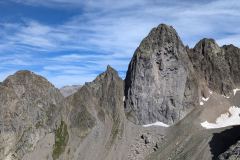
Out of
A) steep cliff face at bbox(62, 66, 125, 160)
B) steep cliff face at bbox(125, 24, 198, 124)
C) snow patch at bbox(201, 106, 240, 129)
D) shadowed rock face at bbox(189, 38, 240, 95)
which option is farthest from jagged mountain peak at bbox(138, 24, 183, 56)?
snow patch at bbox(201, 106, 240, 129)

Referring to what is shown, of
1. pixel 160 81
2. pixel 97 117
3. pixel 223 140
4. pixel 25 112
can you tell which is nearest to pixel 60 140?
pixel 97 117

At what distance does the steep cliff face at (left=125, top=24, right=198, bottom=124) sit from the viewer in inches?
6284

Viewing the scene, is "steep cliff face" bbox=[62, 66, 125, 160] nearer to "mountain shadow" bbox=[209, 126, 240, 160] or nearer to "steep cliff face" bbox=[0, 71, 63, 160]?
"steep cliff face" bbox=[0, 71, 63, 160]

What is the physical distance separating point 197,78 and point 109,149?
157 feet

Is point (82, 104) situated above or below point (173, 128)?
above

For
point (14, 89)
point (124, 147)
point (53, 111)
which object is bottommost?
point (124, 147)

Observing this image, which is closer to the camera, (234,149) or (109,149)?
(234,149)

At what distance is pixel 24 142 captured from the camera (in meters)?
157

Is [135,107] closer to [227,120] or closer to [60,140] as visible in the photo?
[60,140]

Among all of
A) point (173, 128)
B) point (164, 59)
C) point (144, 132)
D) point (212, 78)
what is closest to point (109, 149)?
point (144, 132)

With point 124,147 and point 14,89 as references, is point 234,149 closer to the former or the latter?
point 124,147

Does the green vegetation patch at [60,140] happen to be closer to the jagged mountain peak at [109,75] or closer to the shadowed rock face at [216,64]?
the jagged mountain peak at [109,75]

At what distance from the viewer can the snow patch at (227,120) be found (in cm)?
14638

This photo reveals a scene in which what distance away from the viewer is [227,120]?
14975cm
